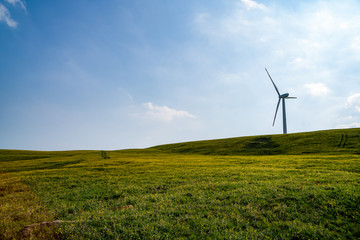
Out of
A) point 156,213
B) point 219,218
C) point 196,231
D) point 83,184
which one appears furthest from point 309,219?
point 83,184

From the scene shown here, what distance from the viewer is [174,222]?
35.7 feet

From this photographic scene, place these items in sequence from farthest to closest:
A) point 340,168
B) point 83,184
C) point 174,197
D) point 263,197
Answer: point 340,168 < point 83,184 < point 174,197 < point 263,197

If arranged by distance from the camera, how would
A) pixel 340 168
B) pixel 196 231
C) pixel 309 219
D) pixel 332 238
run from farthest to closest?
pixel 340 168 → pixel 309 219 → pixel 196 231 → pixel 332 238

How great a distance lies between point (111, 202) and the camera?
15570 mm

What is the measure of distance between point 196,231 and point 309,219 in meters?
6.08

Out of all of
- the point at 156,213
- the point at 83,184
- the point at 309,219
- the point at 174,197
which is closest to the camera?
the point at 309,219

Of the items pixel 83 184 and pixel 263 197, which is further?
pixel 83 184

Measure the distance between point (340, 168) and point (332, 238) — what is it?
20.1m

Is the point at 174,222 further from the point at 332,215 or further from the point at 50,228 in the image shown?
the point at 332,215

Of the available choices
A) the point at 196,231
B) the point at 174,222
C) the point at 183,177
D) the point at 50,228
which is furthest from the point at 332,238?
the point at 183,177

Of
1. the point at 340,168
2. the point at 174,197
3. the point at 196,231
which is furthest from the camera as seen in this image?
the point at 340,168

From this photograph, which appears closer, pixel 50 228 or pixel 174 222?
pixel 50 228

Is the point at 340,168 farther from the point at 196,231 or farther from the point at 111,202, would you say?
the point at 111,202

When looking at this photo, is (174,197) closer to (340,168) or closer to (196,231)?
(196,231)
